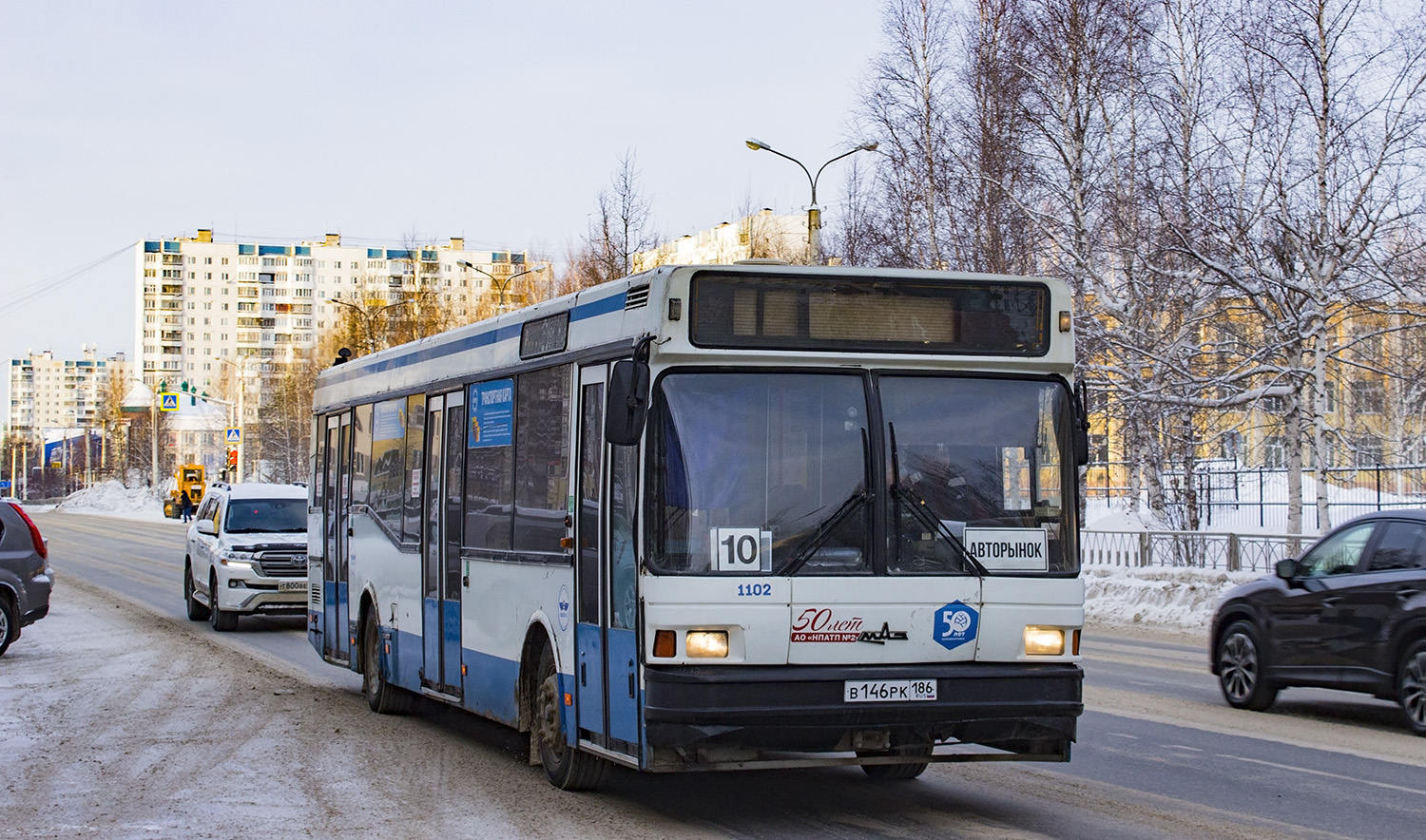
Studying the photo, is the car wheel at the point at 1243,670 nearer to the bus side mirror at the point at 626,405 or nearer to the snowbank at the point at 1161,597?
the bus side mirror at the point at 626,405

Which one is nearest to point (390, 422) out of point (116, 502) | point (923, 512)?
point (923, 512)

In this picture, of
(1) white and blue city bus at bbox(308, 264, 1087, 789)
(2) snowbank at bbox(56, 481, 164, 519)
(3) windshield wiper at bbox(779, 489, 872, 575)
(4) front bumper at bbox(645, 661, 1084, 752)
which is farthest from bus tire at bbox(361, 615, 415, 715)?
(2) snowbank at bbox(56, 481, 164, 519)

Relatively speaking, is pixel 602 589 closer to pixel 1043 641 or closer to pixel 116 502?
pixel 1043 641

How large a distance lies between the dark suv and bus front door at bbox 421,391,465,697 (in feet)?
20.7

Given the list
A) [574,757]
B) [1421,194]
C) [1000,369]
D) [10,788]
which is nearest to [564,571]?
[574,757]

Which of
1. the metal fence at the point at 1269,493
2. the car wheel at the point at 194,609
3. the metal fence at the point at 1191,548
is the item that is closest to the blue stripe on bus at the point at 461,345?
the car wheel at the point at 194,609

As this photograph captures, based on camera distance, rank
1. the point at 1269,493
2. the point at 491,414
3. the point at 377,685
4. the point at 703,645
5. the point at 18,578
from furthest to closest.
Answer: the point at 1269,493, the point at 18,578, the point at 377,685, the point at 491,414, the point at 703,645

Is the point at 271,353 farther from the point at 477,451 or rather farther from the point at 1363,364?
the point at 477,451

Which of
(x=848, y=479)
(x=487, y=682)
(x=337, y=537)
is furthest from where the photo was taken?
(x=337, y=537)

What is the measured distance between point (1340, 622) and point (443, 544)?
6583 millimetres

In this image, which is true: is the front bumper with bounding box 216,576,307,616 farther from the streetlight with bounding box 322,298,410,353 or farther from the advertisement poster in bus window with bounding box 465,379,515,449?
the streetlight with bounding box 322,298,410,353

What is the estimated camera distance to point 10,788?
9844 mm

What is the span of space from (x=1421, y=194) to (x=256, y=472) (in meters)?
93.1

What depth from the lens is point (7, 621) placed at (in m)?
18.9
